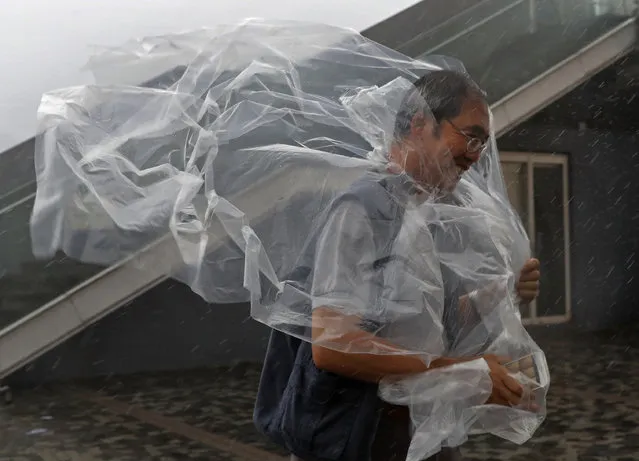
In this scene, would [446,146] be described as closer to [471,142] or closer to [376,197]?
[471,142]

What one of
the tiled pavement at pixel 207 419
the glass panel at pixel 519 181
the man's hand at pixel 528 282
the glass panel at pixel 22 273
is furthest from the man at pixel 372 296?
the glass panel at pixel 519 181

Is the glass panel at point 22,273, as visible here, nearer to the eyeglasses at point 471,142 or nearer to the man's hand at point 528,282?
the man's hand at point 528,282

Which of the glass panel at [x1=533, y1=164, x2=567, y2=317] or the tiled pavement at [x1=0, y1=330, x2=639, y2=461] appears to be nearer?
the tiled pavement at [x1=0, y1=330, x2=639, y2=461]

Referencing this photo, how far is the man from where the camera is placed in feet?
6.13

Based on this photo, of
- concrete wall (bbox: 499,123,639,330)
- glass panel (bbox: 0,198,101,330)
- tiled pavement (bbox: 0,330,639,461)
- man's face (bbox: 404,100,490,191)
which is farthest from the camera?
Answer: concrete wall (bbox: 499,123,639,330)

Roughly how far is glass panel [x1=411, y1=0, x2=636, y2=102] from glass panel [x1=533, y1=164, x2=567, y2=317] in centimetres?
192

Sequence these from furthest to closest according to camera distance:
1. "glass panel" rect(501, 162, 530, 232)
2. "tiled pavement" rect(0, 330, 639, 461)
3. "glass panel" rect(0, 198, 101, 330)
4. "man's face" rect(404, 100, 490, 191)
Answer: "glass panel" rect(501, 162, 530, 232) → "glass panel" rect(0, 198, 101, 330) → "tiled pavement" rect(0, 330, 639, 461) → "man's face" rect(404, 100, 490, 191)

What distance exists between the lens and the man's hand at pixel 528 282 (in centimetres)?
217

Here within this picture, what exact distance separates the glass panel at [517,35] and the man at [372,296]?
217 inches

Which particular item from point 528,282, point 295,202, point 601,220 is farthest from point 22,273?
point 601,220

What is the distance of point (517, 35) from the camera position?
8.18 meters

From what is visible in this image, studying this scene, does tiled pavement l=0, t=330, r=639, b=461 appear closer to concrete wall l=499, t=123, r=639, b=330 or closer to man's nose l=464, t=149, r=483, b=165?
concrete wall l=499, t=123, r=639, b=330

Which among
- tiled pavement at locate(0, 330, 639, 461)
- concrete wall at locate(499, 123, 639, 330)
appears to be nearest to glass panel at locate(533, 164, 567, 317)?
concrete wall at locate(499, 123, 639, 330)

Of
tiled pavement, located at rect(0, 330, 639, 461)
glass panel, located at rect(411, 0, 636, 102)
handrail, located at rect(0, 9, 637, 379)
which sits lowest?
tiled pavement, located at rect(0, 330, 639, 461)
